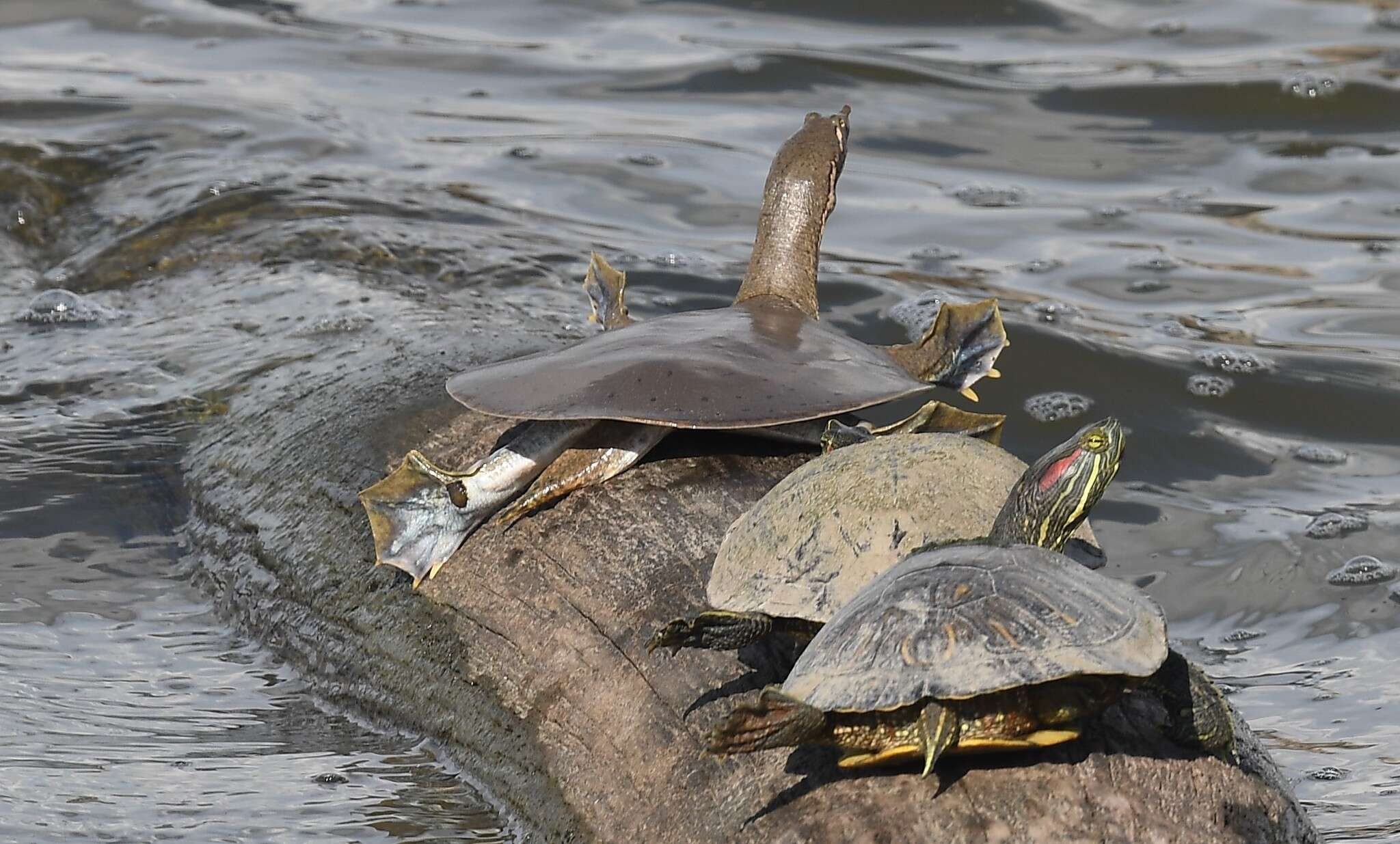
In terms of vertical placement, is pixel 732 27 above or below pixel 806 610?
above

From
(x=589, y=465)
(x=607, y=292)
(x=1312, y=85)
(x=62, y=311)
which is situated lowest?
(x=62, y=311)

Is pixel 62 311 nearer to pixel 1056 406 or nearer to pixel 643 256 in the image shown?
pixel 643 256

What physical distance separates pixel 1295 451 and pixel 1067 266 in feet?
4.23

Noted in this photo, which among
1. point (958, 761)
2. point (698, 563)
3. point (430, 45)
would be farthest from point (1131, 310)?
point (430, 45)

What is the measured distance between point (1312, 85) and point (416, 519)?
5069mm

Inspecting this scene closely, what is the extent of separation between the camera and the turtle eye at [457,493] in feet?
7.61

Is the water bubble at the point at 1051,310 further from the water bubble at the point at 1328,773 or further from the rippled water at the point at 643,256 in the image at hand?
the water bubble at the point at 1328,773

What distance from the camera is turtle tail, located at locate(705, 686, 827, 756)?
1564mm

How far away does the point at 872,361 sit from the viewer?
2.58 metres

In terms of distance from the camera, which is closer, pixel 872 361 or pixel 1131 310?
pixel 872 361

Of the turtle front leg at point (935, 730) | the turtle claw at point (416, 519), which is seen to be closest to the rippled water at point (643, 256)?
the turtle claw at point (416, 519)

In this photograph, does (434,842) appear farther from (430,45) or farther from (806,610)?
(430,45)

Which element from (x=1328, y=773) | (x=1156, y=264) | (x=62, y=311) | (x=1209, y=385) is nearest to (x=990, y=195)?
(x=1156, y=264)

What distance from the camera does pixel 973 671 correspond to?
1.59 m
